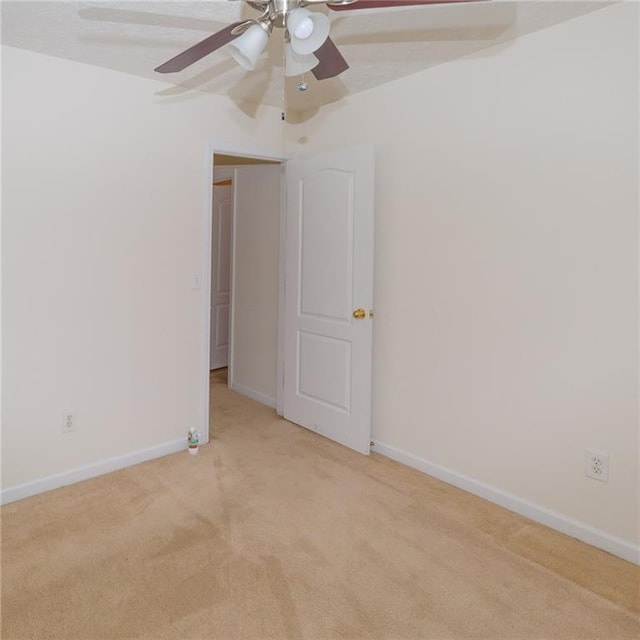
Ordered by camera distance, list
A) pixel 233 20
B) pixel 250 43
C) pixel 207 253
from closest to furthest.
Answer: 1. pixel 250 43
2. pixel 233 20
3. pixel 207 253

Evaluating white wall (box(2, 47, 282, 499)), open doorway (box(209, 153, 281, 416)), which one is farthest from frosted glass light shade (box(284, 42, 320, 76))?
open doorway (box(209, 153, 281, 416))

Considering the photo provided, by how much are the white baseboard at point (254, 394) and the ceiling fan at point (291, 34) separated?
2.86 meters

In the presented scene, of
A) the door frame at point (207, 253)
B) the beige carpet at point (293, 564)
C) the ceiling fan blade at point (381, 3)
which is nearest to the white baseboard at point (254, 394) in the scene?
the door frame at point (207, 253)

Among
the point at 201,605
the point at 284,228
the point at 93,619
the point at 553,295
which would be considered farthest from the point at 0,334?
the point at 553,295

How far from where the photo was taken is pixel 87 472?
2924mm

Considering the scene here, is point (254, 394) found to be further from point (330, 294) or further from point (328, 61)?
point (328, 61)

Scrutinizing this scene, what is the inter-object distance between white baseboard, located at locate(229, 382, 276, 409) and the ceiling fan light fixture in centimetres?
305

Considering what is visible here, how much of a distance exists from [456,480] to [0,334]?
2.61 m

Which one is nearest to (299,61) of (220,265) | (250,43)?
(250,43)

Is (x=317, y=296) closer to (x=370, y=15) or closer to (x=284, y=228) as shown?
(x=284, y=228)

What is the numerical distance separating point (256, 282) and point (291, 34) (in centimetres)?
283

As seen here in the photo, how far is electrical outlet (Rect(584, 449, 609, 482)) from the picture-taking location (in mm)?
2264

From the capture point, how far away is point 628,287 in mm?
2152

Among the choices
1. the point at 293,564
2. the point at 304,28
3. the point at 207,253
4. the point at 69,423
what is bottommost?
the point at 293,564
